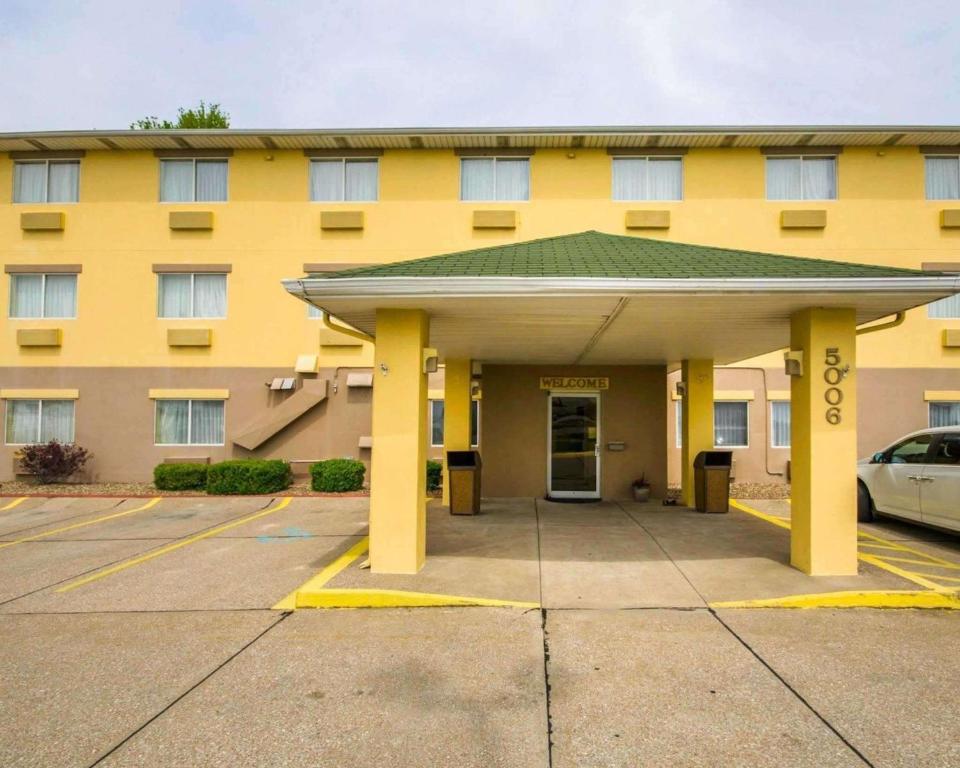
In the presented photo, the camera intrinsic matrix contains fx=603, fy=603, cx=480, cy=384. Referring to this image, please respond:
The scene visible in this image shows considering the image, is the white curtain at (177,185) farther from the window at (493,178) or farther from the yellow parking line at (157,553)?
the yellow parking line at (157,553)

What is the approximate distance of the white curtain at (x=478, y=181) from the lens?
637 inches

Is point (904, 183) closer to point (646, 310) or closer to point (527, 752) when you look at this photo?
point (646, 310)

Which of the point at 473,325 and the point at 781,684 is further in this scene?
the point at 473,325

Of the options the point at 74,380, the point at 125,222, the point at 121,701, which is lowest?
the point at 121,701

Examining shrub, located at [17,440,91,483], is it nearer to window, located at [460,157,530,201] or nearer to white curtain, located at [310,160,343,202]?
white curtain, located at [310,160,343,202]

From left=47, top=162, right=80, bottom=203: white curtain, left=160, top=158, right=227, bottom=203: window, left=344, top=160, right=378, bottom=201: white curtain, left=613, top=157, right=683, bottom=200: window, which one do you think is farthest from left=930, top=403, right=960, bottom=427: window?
left=47, top=162, right=80, bottom=203: white curtain

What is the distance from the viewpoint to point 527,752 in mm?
3469

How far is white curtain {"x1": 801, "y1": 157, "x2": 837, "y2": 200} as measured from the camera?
15648 millimetres

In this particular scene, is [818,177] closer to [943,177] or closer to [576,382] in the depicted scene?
[943,177]

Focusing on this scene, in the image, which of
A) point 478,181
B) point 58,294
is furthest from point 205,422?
point 478,181

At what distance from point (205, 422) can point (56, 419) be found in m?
4.06

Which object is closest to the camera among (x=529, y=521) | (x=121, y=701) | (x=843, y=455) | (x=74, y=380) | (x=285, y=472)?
(x=121, y=701)

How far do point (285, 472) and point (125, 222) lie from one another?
8.29 meters

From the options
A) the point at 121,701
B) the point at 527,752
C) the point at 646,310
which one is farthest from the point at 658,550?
the point at 121,701
